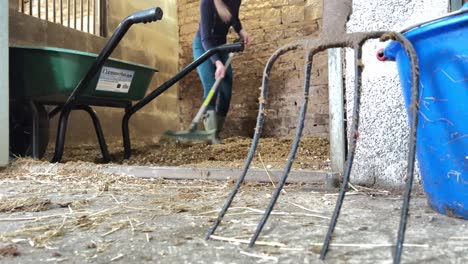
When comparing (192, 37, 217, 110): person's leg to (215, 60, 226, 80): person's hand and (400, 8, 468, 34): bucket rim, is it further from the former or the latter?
(400, 8, 468, 34): bucket rim

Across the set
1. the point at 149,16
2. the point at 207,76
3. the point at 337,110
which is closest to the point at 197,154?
the point at 149,16

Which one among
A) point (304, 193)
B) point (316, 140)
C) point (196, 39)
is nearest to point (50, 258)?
point (304, 193)

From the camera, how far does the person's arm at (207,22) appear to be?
152 inches

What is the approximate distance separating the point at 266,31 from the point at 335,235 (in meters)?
3.79

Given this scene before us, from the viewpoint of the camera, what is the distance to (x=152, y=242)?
0.82m

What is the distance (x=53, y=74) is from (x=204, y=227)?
1.60m

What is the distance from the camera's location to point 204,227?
3.05 feet

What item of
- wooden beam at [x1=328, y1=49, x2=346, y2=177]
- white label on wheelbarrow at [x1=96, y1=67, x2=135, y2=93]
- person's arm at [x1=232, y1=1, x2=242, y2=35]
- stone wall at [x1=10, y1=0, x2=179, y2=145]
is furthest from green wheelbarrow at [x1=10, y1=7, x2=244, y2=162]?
person's arm at [x1=232, y1=1, x2=242, y2=35]

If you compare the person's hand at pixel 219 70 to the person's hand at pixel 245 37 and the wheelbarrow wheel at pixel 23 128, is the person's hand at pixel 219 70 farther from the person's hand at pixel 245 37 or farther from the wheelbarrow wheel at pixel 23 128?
the wheelbarrow wheel at pixel 23 128

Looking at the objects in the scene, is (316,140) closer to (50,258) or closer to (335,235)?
(335,235)

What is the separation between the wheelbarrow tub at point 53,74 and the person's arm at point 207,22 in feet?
5.34

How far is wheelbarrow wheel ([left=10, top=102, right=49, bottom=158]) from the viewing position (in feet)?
7.45

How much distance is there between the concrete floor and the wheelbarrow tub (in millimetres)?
849

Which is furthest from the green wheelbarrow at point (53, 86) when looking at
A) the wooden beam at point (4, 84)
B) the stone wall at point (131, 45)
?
the stone wall at point (131, 45)
